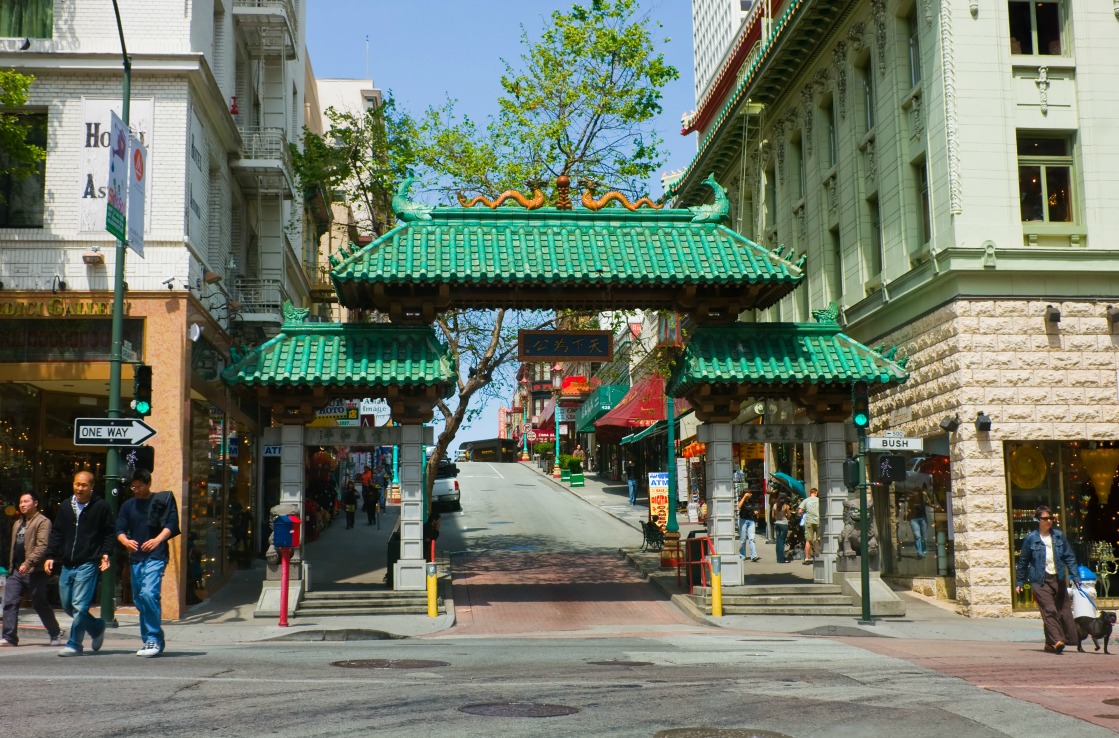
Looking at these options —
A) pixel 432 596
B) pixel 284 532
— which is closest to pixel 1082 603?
pixel 432 596

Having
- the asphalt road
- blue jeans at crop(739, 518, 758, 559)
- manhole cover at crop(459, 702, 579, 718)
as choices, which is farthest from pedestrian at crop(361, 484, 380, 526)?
manhole cover at crop(459, 702, 579, 718)

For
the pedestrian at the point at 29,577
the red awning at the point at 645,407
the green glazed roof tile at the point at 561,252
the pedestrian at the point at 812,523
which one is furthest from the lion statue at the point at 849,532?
the red awning at the point at 645,407

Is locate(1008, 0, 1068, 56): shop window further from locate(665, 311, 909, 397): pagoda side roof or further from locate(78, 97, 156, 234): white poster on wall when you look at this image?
locate(78, 97, 156, 234): white poster on wall

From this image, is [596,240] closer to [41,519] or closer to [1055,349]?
[1055,349]

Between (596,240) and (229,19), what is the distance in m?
11.1

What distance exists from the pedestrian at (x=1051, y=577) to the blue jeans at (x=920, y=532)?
24.8ft

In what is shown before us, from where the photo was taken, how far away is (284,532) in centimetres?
1905

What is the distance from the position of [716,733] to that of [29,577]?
29.4ft

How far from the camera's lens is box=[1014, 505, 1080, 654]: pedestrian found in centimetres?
1502

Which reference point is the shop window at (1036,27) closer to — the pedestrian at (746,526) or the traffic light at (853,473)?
the traffic light at (853,473)

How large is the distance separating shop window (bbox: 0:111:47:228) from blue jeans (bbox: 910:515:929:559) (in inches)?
704

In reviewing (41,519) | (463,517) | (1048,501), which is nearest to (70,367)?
(41,519)

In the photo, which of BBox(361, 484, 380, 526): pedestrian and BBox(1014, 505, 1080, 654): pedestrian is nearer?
BBox(1014, 505, 1080, 654): pedestrian

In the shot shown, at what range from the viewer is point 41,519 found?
546 inches
